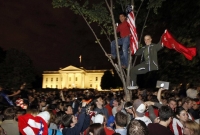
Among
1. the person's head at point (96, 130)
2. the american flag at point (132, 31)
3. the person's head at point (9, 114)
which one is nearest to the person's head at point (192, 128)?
the person's head at point (96, 130)

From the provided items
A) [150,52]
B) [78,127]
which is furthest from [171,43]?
[78,127]

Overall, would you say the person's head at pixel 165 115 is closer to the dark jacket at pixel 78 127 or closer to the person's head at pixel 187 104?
the dark jacket at pixel 78 127

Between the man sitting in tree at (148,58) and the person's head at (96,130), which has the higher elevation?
the man sitting in tree at (148,58)

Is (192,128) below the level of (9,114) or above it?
below

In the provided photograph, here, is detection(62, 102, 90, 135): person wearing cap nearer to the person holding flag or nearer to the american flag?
the person holding flag

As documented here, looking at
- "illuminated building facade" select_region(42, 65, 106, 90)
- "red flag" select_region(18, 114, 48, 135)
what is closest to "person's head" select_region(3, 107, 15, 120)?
"red flag" select_region(18, 114, 48, 135)

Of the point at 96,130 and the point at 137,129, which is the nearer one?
the point at 137,129

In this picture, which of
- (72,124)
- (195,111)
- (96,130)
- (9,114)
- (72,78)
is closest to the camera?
(96,130)

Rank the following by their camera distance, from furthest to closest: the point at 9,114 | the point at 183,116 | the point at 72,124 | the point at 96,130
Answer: the point at 9,114 → the point at 183,116 → the point at 72,124 → the point at 96,130

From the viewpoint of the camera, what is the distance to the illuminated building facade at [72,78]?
419 feet

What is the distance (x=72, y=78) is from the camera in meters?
128

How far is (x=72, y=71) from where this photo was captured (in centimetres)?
12775

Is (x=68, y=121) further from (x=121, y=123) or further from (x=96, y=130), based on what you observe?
(x=96, y=130)

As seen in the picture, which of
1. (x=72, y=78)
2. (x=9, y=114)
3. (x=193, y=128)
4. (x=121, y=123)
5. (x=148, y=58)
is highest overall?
(x=72, y=78)
